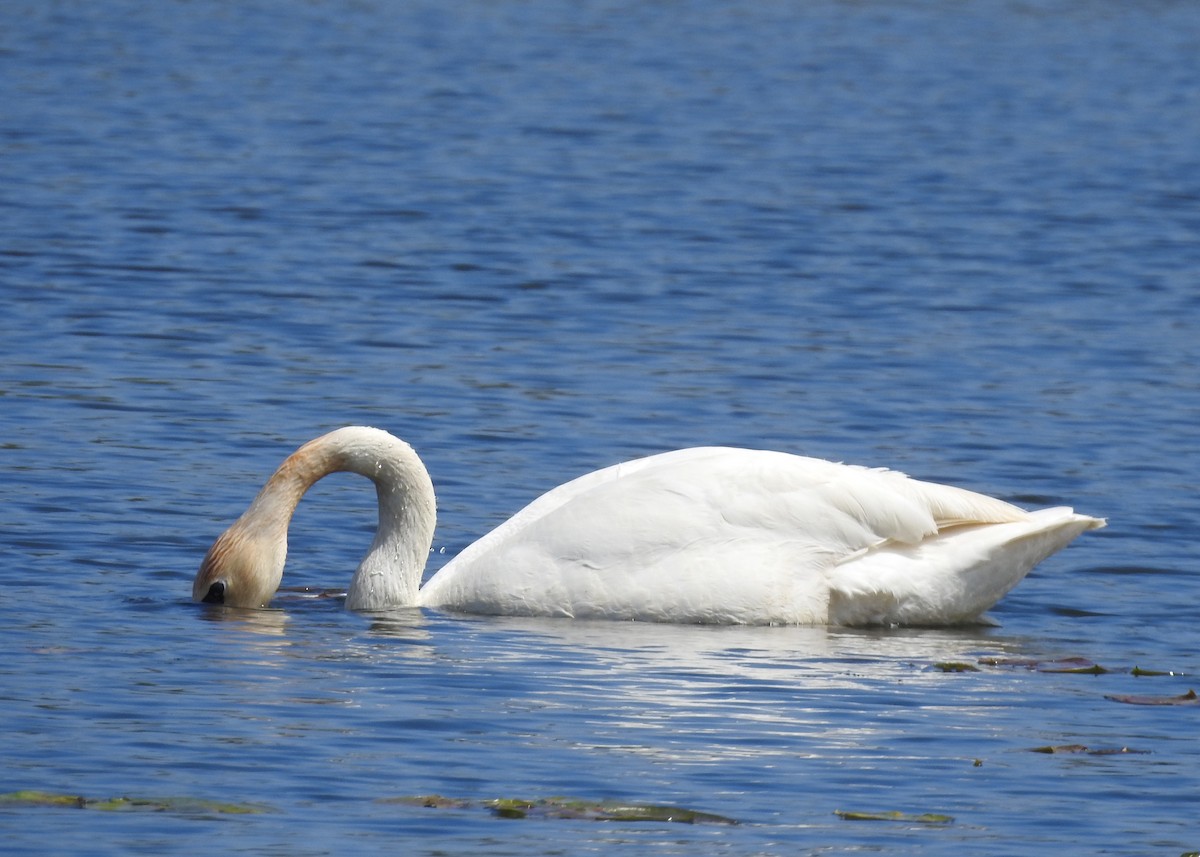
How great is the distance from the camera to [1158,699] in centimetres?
942

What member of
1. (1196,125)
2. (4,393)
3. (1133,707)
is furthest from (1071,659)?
(1196,125)

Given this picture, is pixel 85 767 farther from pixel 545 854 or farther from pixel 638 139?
pixel 638 139

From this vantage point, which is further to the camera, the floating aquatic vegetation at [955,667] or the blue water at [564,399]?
the floating aquatic vegetation at [955,667]

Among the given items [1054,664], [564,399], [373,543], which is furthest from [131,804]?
[564,399]

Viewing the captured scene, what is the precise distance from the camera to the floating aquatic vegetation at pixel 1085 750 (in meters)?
8.66

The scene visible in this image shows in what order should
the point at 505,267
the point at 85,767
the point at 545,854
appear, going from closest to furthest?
the point at 545,854
the point at 85,767
the point at 505,267

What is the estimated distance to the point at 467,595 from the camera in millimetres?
11062

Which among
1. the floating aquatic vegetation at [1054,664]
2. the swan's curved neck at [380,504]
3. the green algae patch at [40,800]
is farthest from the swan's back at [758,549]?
the green algae patch at [40,800]

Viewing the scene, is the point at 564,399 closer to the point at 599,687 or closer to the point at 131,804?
the point at 599,687

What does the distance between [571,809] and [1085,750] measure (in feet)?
6.70

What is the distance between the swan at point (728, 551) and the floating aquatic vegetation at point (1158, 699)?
1495mm

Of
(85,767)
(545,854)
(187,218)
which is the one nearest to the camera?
(545,854)

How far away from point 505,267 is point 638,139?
983 cm

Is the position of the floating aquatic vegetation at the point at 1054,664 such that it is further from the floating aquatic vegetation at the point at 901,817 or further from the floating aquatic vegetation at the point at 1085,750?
the floating aquatic vegetation at the point at 901,817
